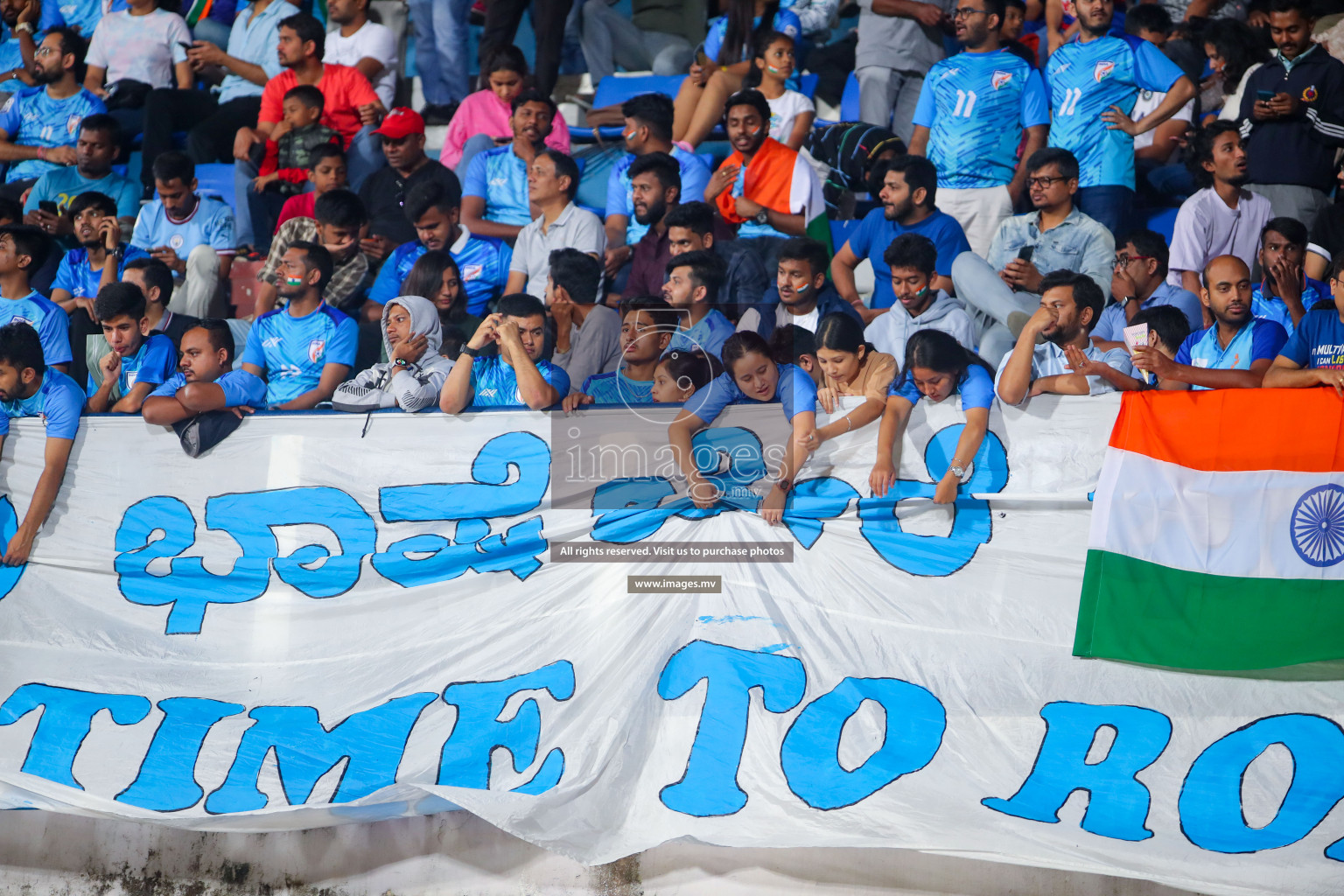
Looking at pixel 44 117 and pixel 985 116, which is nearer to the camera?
pixel 985 116

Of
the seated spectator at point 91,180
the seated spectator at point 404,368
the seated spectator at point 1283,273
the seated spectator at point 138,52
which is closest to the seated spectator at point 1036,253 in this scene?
the seated spectator at point 1283,273

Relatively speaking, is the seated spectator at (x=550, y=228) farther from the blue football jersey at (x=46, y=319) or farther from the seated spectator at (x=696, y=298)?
the blue football jersey at (x=46, y=319)

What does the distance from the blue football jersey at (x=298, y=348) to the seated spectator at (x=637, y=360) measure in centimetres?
128

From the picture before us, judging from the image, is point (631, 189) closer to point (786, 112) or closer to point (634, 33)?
point (786, 112)

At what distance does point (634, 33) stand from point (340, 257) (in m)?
3.06

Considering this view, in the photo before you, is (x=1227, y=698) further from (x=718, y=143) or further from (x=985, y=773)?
(x=718, y=143)

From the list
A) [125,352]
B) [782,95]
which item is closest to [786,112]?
[782,95]

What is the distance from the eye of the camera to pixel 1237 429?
454 cm

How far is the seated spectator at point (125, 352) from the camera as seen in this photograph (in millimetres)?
5887

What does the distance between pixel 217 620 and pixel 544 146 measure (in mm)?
3333

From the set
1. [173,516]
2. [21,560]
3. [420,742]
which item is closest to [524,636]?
[420,742]

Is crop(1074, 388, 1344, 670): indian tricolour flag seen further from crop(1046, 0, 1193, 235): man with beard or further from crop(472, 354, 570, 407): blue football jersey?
crop(472, 354, 570, 407): blue football jersey

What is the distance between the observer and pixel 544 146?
710cm

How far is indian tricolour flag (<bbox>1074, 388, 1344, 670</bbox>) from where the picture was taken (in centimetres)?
446
